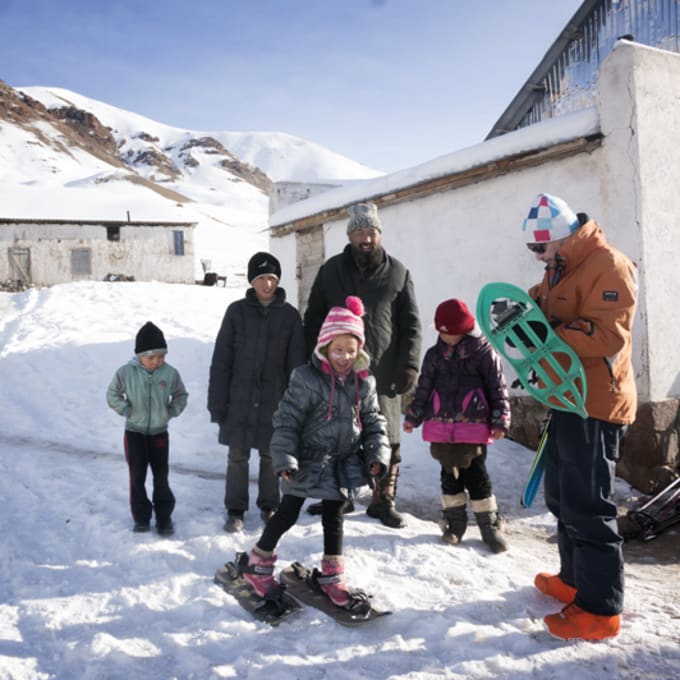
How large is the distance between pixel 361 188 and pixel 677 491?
5.84 metres

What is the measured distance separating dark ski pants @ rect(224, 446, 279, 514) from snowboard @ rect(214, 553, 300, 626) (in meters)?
0.76

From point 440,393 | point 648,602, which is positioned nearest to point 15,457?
point 440,393

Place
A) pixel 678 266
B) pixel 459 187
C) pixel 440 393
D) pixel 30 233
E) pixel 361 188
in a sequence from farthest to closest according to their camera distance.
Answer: pixel 30 233 → pixel 361 188 → pixel 459 187 → pixel 678 266 → pixel 440 393

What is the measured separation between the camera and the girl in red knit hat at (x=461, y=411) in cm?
374

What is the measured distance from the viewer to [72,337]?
34.3 feet

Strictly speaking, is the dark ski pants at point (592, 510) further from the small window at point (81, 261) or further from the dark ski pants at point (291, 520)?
→ the small window at point (81, 261)

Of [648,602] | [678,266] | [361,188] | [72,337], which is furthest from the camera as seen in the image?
[72,337]

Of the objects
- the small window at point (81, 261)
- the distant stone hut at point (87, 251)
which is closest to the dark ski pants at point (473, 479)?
the distant stone hut at point (87, 251)

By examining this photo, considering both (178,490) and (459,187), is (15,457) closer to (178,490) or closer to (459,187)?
(178,490)

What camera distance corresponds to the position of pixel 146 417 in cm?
391

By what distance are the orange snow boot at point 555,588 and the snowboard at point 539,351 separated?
75 centimetres

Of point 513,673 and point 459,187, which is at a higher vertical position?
point 459,187

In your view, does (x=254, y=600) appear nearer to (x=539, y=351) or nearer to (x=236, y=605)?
(x=236, y=605)

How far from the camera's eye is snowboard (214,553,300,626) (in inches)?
113
